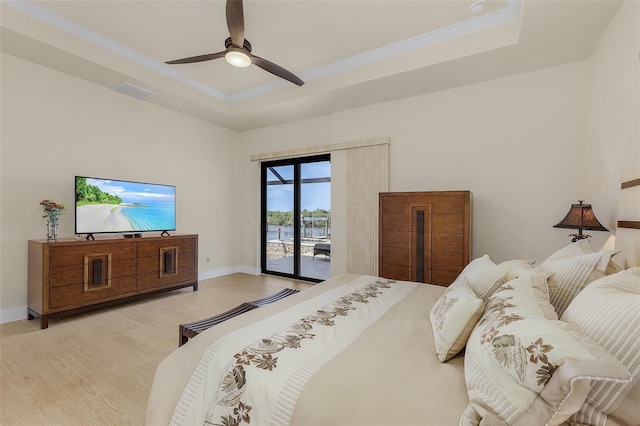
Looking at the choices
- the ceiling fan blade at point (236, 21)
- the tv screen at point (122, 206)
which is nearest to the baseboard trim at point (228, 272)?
the tv screen at point (122, 206)

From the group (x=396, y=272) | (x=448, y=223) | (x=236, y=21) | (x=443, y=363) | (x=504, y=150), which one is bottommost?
(x=396, y=272)

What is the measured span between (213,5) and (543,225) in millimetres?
4008

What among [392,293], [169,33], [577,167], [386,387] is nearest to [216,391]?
[386,387]

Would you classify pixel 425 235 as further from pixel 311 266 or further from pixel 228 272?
pixel 228 272

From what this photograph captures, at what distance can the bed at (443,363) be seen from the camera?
71cm

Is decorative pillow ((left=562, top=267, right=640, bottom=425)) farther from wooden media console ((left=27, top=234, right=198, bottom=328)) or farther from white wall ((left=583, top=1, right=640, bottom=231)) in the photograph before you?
wooden media console ((left=27, top=234, right=198, bottom=328))

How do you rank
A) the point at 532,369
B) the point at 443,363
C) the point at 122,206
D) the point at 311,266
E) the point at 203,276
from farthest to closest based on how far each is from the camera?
the point at 311,266
the point at 203,276
the point at 122,206
the point at 443,363
the point at 532,369

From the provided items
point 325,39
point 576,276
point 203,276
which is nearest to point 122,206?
point 203,276

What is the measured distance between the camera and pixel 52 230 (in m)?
3.19

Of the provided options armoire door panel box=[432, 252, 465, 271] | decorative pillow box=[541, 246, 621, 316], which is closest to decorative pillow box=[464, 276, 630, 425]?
decorative pillow box=[541, 246, 621, 316]

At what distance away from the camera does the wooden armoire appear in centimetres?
300

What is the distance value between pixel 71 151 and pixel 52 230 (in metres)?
0.98

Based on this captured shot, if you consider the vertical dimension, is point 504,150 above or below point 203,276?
above

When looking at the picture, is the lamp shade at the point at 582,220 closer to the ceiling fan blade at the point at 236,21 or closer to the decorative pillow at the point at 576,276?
the decorative pillow at the point at 576,276
